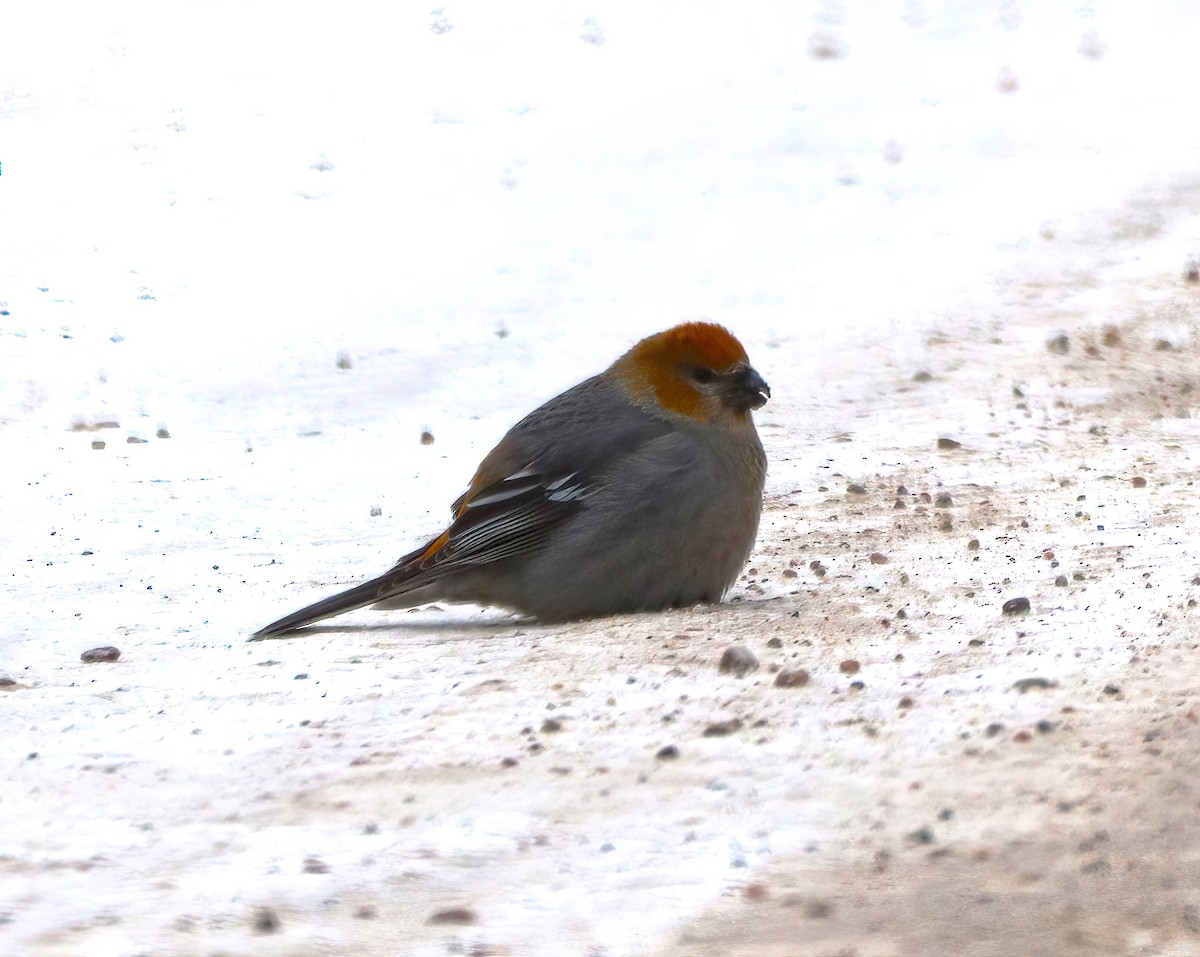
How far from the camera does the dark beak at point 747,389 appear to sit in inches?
217

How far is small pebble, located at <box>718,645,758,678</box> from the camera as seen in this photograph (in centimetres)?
450

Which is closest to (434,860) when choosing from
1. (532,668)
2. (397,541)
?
(532,668)

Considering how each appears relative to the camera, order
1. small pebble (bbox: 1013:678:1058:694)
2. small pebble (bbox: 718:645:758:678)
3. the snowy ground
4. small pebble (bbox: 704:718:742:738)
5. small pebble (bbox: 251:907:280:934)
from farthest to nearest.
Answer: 1. small pebble (bbox: 718:645:758:678)
2. small pebble (bbox: 1013:678:1058:694)
3. small pebble (bbox: 704:718:742:738)
4. the snowy ground
5. small pebble (bbox: 251:907:280:934)

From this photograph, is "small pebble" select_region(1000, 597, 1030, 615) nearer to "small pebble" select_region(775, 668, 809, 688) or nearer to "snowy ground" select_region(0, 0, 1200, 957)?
"snowy ground" select_region(0, 0, 1200, 957)

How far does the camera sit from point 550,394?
8.81m

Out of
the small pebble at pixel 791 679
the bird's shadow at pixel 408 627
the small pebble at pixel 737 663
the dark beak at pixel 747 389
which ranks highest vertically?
the dark beak at pixel 747 389

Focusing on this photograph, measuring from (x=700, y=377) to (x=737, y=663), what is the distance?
4.32 ft

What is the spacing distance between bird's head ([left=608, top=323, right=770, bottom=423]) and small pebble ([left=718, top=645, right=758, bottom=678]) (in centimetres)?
116

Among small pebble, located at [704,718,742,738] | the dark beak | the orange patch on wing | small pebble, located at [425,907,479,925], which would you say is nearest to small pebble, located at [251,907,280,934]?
small pebble, located at [425,907,479,925]

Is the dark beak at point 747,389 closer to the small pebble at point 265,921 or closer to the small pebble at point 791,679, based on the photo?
the small pebble at point 791,679

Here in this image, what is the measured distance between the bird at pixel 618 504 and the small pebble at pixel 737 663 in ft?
2.64

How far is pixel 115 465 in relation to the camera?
7.66m

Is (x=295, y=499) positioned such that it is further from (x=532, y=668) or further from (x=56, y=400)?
(x=532, y=668)

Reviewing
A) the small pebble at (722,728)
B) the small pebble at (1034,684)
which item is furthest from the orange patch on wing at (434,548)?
the small pebble at (1034,684)
